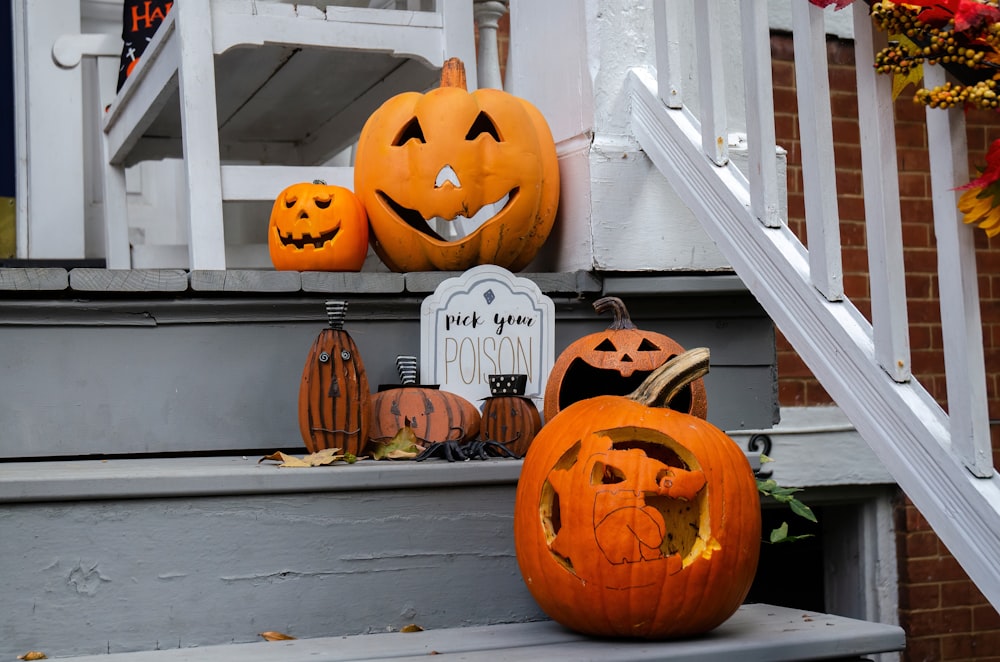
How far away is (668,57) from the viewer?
2.09m

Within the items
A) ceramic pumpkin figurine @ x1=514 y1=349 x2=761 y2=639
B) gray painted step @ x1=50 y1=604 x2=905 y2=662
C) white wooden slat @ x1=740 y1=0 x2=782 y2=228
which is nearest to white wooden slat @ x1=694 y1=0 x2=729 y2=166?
white wooden slat @ x1=740 y1=0 x2=782 y2=228

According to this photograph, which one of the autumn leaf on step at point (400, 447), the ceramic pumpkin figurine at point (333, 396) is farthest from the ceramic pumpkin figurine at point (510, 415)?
the ceramic pumpkin figurine at point (333, 396)

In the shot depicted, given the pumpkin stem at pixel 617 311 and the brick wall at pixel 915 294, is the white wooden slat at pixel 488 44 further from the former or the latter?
the brick wall at pixel 915 294

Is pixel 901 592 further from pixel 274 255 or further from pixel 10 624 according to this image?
pixel 10 624

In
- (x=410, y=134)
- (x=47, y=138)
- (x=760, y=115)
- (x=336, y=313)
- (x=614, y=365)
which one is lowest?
(x=614, y=365)

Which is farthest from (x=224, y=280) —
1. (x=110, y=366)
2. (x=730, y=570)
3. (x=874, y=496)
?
(x=874, y=496)

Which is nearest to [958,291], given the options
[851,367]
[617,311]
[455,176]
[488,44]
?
[851,367]

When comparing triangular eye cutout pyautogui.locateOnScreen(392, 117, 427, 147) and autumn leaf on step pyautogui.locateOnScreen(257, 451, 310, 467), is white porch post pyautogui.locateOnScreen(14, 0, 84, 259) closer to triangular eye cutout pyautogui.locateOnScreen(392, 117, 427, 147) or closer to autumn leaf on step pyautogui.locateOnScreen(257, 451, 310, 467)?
triangular eye cutout pyautogui.locateOnScreen(392, 117, 427, 147)

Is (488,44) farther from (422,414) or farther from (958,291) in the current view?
(958,291)

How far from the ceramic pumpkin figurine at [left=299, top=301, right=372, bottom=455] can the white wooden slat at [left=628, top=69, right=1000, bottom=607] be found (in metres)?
0.63

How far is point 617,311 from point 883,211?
2.09ft

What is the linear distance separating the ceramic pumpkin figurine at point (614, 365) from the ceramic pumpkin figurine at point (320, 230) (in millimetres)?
463

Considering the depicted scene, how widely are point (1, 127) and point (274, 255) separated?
5.64ft

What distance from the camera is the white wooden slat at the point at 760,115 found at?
67.9 inches
